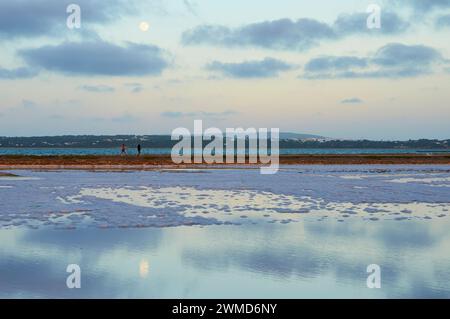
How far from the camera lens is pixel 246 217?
1639cm

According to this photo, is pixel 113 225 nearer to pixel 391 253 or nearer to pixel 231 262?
pixel 231 262

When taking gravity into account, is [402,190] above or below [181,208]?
above

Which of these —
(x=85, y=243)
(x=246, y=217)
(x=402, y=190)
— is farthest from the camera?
(x=402, y=190)

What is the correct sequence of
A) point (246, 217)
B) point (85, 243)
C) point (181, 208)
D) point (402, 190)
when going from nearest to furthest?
point (85, 243)
point (246, 217)
point (181, 208)
point (402, 190)

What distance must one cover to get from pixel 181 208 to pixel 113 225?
4.11 m

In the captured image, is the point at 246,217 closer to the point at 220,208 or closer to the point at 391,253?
the point at 220,208
